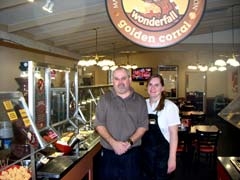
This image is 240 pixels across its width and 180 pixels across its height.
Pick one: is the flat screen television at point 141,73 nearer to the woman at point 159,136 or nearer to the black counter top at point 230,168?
the black counter top at point 230,168

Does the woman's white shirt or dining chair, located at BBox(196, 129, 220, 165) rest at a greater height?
the woman's white shirt

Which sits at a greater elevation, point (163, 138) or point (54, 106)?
point (54, 106)

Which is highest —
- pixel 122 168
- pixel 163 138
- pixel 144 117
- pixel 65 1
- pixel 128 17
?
pixel 65 1

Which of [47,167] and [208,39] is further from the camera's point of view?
[208,39]

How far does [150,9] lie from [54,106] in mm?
1893

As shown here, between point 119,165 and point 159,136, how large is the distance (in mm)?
497

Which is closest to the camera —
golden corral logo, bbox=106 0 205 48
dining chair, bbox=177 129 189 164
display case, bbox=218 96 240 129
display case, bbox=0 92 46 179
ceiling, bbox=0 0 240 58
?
golden corral logo, bbox=106 0 205 48

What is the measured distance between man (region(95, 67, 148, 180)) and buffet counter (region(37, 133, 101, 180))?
14.5 inches

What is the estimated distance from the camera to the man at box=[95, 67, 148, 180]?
11.1 feet

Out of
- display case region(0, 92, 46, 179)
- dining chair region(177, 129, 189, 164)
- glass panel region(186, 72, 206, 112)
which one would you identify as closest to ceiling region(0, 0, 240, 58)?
dining chair region(177, 129, 189, 164)

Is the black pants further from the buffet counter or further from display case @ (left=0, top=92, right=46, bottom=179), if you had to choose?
display case @ (left=0, top=92, right=46, bottom=179)

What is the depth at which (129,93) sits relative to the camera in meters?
3.52

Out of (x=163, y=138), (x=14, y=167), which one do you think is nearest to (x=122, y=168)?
(x=163, y=138)

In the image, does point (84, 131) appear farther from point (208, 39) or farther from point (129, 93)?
point (208, 39)
